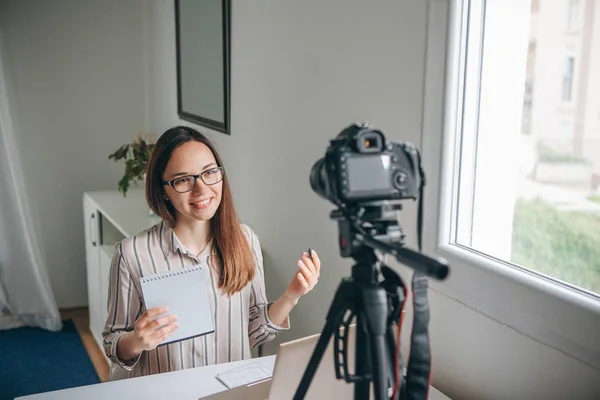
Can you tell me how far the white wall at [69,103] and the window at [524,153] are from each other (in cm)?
283

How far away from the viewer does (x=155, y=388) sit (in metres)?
1.46

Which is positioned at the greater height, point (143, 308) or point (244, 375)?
point (143, 308)

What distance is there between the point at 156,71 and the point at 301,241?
2.04 m

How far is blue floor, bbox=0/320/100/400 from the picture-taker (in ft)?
9.74

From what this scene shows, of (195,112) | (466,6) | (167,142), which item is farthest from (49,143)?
(466,6)

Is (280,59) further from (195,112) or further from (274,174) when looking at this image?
(195,112)

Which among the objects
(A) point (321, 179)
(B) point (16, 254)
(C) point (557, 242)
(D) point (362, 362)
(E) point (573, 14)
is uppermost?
(E) point (573, 14)

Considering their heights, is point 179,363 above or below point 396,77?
below

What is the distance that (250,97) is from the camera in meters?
2.42

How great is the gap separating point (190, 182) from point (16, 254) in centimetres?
238

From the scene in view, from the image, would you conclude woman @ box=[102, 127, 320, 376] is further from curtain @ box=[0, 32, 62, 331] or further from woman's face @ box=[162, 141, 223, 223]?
curtain @ box=[0, 32, 62, 331]

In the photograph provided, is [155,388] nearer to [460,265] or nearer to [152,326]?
[152,326]

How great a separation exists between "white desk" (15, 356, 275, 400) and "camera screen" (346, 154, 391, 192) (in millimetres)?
713

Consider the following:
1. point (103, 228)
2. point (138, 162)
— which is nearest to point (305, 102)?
point (138, 162)
